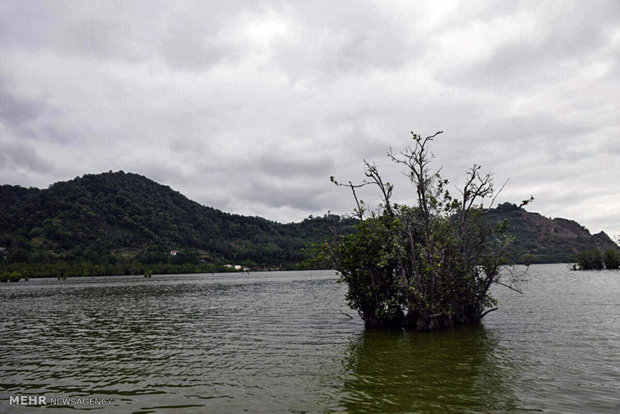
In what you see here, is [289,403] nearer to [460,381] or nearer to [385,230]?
[460,381]

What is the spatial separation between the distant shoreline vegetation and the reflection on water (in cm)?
10678

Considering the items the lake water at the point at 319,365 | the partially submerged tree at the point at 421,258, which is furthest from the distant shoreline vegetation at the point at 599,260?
the partially submerged tree at the point at 421,258

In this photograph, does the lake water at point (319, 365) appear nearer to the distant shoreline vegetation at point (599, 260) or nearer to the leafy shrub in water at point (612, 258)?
the leafy shrub in water at point (612, 258)

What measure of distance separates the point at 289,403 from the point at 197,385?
402 cm

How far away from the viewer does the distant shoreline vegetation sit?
333 ft

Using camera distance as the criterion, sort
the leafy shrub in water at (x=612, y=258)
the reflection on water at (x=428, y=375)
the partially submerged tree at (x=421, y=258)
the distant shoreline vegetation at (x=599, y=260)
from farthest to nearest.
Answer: the distant shoreline vegetation at (x=599, y=260) < the leafy shrub in water at (x=612, y=258) < the partially submerged tree at (x=421, y=258) < the reflection on water at (x=428, y=375)

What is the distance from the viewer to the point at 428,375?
14.0 m

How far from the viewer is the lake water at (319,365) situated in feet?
38.0

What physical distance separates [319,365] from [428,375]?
4.50m

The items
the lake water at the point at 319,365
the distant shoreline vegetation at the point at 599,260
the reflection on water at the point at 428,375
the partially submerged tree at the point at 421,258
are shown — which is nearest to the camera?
the reflection on water at the point at 428,375

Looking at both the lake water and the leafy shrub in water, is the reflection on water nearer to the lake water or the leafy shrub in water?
the lake water

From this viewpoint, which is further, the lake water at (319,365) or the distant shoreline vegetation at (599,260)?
the distant shoreline vegetation at (599,260)

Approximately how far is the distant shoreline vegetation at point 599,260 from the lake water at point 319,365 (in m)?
92.2

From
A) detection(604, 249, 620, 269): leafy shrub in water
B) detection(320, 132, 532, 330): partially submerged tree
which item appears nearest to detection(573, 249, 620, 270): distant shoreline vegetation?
detection(604, 249, 620, 269): leafy shrub in water
